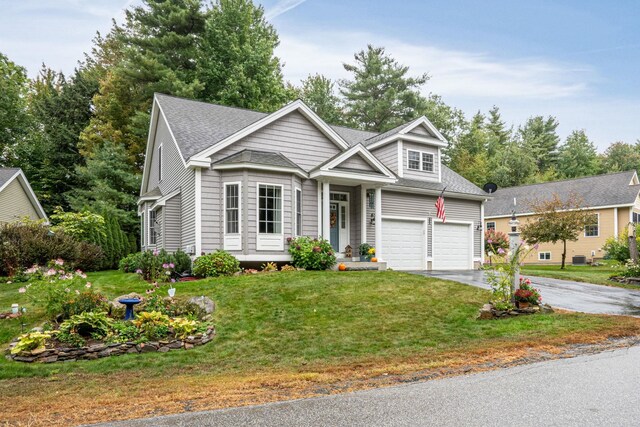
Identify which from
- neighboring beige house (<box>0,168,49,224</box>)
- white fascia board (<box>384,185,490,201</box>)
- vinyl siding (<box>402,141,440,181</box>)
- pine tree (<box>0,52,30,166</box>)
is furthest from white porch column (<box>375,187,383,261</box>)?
pine tree (<box>0,52,30,166</box>)

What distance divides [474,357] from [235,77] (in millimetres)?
25888

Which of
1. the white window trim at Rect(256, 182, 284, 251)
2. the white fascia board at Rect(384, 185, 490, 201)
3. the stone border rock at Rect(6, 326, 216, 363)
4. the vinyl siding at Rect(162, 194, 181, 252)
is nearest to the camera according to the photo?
the stone border rock at Rect(6, 326, 216, 363)

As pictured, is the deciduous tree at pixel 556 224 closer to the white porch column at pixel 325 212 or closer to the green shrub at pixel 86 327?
the white porch column at pixel 325 212

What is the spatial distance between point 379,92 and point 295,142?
96.2 ft

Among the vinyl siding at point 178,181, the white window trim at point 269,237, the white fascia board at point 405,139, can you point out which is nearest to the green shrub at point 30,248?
the vinyl siding at point 178,181

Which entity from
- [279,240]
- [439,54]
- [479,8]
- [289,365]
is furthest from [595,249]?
[289,365]

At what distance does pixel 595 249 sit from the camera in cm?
2998

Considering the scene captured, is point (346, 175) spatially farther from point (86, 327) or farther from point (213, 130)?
point (86, 327)

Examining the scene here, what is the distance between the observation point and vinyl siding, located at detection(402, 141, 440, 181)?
19.4 meters

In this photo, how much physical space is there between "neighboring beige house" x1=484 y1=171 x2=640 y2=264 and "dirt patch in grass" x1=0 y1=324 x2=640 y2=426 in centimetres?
2368

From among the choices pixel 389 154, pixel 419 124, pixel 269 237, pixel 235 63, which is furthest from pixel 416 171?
pixel 235 63

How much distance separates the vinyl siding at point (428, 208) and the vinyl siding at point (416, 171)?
101 cm

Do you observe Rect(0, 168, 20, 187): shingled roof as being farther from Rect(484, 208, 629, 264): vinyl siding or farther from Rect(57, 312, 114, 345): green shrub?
Rect(484, 208, 629, 264): vinyl siding

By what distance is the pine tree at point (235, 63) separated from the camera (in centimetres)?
2902
